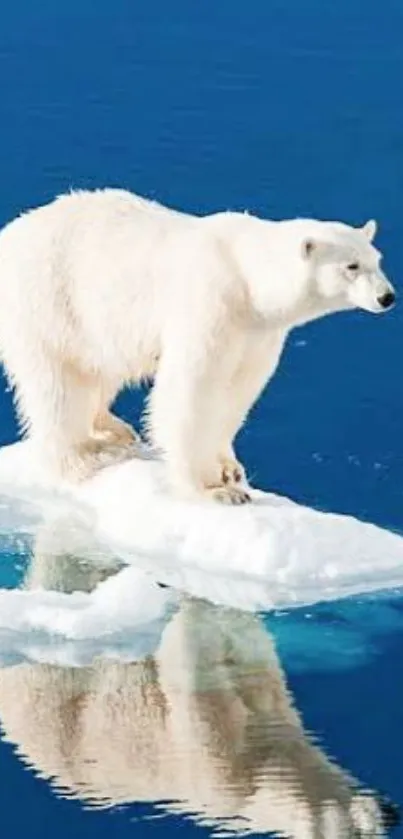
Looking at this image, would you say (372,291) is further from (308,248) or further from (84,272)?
(84,272)

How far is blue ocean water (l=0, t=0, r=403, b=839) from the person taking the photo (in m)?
3.88

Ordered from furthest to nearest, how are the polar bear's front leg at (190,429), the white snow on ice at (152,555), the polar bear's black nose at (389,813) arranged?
the polar bear's front leg at (190,429)
the white snow on ice at (152,555)
the polar bear's black nose at (389,813)

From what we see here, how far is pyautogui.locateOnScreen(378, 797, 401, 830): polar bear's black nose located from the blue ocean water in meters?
0.03

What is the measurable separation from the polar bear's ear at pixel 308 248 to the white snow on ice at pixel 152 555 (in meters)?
0.47

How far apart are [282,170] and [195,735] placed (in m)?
3.35

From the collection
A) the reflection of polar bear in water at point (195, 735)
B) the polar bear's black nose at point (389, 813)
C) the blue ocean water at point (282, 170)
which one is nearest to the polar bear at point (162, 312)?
the blue ocean water at point (282, 170)

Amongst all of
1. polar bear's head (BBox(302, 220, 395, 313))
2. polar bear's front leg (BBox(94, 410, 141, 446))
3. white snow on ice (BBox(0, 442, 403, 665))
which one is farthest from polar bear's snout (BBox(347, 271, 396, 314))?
polar bear's front leg (BBox(94, 410, 141, 446))

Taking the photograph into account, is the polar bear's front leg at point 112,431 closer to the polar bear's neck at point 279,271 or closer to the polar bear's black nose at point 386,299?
the polar bear's neck at point 279,271

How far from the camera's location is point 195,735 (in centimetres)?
377

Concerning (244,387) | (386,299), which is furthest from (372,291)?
(244,387)

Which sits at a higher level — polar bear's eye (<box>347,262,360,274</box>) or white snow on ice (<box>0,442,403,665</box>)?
polar bear's eye (<box>347,262,360,274</box>)

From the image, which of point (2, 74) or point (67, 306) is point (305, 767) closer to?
point (67, 306)

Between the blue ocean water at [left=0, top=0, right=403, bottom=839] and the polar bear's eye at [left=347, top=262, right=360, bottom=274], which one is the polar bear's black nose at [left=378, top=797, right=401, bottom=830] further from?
the polar bear's eye at [left=347, top=262, right=360, bottom=274]

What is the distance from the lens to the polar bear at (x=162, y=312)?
177 inches
